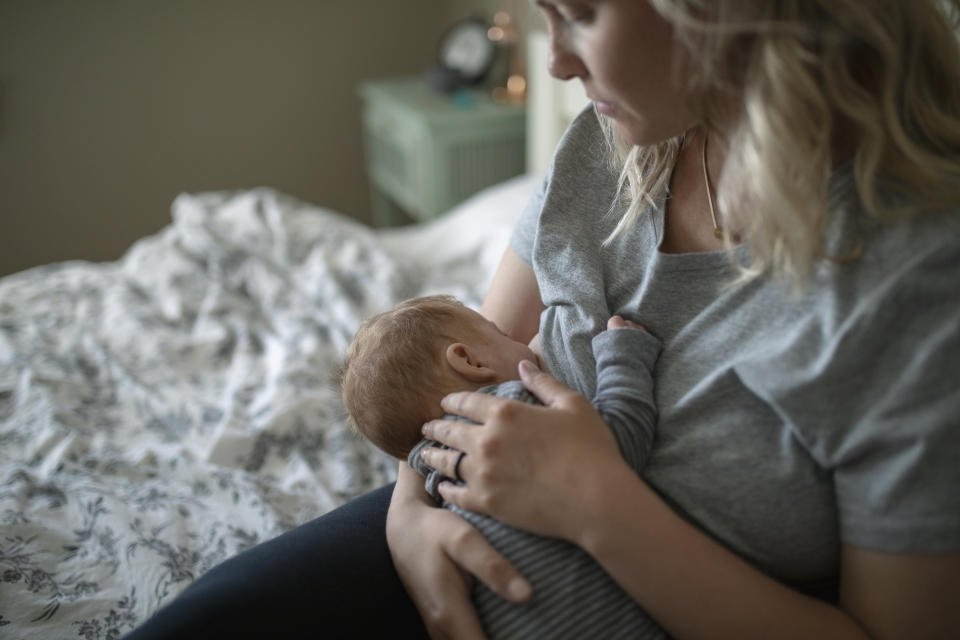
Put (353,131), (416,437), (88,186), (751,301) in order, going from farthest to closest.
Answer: (353,131)
(88,186)
(416,437)
(751,301)

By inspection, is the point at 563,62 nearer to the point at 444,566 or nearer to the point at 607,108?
the point at 607,108

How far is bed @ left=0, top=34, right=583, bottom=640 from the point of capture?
1.07 m

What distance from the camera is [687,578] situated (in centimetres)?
69

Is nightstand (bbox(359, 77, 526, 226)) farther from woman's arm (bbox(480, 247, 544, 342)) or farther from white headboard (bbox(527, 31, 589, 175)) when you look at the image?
woman's arm (bbox(480, 247, 544, 342))

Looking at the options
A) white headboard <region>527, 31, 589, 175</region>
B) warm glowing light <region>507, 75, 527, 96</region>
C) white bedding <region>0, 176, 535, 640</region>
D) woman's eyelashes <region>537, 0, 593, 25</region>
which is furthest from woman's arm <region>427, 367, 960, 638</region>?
warm glowing light <region>507, 75, 527, 96</region>

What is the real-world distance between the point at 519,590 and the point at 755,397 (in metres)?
0.29

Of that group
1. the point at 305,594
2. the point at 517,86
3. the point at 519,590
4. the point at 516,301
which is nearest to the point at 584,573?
the point at 519,590

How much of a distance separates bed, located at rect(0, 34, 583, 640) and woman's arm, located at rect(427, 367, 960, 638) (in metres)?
0.53

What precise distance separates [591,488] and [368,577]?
0.28 m

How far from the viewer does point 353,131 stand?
3.59 meters

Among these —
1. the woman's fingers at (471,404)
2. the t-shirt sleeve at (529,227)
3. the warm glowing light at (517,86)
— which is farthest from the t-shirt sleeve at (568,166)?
the warm glowing light at (517,86)

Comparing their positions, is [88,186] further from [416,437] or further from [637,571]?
[637,571]

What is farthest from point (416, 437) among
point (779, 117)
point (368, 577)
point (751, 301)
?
point (779, 117)

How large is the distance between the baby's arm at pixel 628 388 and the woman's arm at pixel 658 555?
30 millimetres
